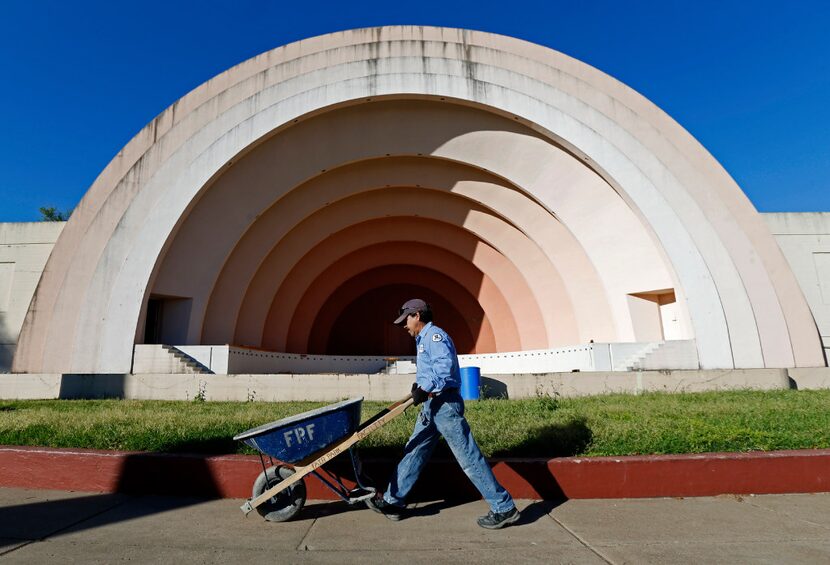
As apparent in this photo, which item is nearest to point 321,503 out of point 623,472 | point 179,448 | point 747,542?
point 179,448

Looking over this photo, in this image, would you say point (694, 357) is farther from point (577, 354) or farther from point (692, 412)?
point (692, 412)

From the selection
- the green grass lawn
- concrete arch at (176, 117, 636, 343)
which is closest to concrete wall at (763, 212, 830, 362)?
concrete arch at (176, 117, 636, 343)

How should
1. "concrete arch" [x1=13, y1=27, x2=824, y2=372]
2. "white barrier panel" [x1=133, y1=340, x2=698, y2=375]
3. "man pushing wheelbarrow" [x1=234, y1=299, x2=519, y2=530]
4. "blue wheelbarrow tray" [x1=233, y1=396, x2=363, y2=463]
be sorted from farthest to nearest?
"concrete arch" [x1=13, y1=27, x2=824, y2=372], "white barrier panel" [x1=133, y1=340, x2=698, y2=375], "man pushing wheelbarrow" [x1=234, y1=299, x2=519, y2=530], "blue wheelbarrow tray" [x1=233, y1=396, x2=363, y2=463]

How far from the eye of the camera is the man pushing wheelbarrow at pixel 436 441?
385 centimetres

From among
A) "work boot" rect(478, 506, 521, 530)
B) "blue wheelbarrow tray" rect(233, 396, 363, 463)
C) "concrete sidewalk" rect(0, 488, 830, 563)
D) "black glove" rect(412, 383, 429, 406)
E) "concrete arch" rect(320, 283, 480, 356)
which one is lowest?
"concrete sidewalk" rect(0, 488, 830, 563)

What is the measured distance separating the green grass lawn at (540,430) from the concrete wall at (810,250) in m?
12.4

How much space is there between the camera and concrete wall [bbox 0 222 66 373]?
17.3 m

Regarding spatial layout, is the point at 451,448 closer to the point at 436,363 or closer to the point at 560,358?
the point at 436,363

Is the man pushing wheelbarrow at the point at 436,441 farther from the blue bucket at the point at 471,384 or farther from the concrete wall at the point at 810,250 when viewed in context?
the concrete wall at the point at 810,250

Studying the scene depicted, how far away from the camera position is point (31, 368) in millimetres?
14570

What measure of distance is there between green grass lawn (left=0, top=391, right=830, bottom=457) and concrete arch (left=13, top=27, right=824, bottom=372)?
24.7 ft

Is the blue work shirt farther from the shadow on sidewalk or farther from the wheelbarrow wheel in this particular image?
the shadow on sidewalk

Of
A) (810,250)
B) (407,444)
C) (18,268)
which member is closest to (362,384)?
(407,444)

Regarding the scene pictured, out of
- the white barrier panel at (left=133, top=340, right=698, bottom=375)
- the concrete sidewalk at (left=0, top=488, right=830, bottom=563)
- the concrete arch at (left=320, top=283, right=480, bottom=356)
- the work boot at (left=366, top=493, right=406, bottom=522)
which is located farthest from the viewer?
the concrete arch at (left=320, top=283, right=480, bottom=356)
